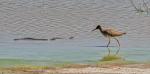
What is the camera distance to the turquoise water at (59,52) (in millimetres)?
15438

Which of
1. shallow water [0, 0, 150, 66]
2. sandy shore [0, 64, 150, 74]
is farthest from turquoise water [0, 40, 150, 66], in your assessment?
sandy shore [0, 64, 150, 74]

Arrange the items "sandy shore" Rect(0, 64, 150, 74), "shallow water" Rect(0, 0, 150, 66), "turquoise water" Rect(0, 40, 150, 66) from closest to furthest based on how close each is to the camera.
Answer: "sandy shore" Rect(0, 64, 150, 74) → "turquoise water" Rect(0, 40, 150, 66) → "shallow water" Rect(0, 0, 150, 66)

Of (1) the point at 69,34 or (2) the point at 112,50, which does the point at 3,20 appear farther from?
(2) the point at 112,50

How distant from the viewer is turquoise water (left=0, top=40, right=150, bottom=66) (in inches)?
608

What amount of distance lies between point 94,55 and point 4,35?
4347 mm

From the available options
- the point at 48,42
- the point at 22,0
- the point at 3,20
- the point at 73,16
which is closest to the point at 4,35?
the point at 48,42

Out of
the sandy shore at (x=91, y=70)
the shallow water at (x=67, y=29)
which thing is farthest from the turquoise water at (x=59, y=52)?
the sandy shore at (x=91, y=70)

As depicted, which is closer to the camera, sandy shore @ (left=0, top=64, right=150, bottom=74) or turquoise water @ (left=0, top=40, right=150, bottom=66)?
sandy shore @ (left=0, top=64, right=150, bottom=74)

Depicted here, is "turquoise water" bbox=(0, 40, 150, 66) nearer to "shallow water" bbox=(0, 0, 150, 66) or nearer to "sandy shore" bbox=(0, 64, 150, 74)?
"shallow water" bbox=(0, 0, 150, 66)

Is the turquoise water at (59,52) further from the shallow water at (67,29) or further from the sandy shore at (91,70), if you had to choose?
the sandy shore at (91,70)

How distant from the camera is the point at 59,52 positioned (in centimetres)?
1692

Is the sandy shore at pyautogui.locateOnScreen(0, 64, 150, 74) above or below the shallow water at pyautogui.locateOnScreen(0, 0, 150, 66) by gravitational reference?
below

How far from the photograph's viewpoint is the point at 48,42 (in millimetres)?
18906

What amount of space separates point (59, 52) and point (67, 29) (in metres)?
4.74
